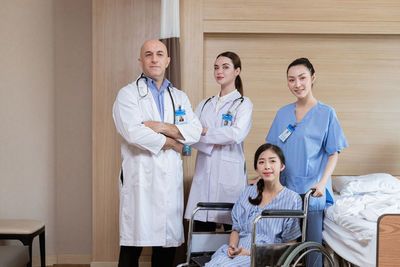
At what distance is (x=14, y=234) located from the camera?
3.39 meters

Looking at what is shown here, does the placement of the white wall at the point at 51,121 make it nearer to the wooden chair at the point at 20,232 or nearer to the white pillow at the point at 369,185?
the wooden chair at the point at 20,232

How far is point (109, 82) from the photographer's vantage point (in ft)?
13.1

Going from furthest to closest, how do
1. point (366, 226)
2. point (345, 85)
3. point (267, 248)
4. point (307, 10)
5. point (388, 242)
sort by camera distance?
point (345, 85), point (307, 10), point (366, 226), point (267, 248), point (388, 242)

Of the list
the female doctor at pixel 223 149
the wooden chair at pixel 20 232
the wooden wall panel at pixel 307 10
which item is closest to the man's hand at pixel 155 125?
the female doctor at pixel 223 149

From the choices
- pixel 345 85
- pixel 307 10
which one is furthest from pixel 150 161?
pixel 345 85

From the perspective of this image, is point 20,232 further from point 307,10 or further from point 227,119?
point 307,10

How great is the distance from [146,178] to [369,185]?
1.78 meters

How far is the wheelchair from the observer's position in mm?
2271

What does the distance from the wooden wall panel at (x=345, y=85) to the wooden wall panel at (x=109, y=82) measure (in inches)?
28.2

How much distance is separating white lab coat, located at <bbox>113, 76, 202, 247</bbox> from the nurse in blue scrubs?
674mm

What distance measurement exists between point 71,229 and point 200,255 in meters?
1.96

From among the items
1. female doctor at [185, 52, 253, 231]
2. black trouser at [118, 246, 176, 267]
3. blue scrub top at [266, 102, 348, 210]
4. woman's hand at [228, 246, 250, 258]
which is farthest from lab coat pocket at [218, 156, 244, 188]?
woman's hand at [228, 246, 250, 258]

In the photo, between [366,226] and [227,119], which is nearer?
[366,226]

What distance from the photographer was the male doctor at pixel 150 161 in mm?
2936
